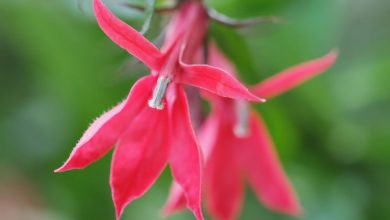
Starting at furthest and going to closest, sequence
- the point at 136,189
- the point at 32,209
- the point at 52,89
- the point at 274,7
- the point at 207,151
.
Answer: the point at 32,209
the point at 52,89
the point at 274,7
the point at 207,151
the point at 136,189

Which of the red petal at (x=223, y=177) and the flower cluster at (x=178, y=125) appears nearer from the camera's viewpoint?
the flower cluster at (x=178, y=125)

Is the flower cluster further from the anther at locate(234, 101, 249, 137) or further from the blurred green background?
the blurred green background

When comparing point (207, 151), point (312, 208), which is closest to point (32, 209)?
point (312, 208)

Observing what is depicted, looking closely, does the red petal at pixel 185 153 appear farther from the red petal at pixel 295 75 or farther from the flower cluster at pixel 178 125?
the red petal at pixel 295 75

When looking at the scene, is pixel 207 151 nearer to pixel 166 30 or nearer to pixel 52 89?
pixel 166 30

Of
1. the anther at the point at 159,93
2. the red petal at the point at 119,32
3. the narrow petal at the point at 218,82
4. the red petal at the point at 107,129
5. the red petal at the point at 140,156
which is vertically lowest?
the red petal at the point at 140,156

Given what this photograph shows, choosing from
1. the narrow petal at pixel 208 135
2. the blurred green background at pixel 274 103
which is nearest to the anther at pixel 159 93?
the narrow petal at pixel 208 135

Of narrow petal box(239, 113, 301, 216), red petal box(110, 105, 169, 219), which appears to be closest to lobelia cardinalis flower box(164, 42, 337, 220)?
narrow petal box(239, 113, 301, 216)
